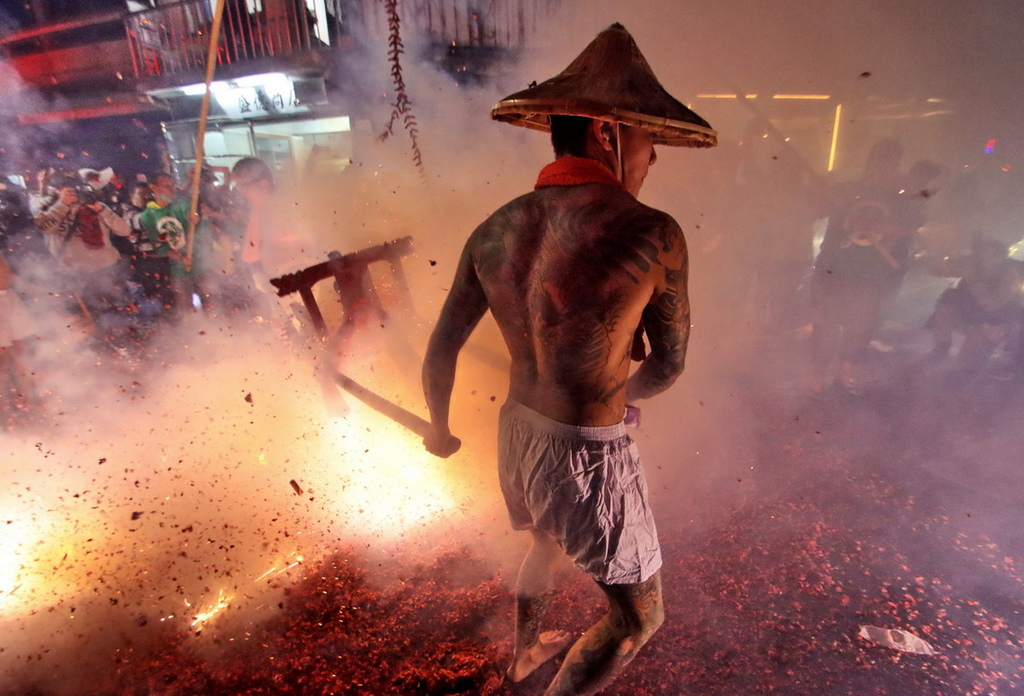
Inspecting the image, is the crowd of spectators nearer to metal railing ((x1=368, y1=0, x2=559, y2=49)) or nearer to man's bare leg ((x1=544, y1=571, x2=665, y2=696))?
metal railing ((x1=368, y1=0, x2=559, y2=49))

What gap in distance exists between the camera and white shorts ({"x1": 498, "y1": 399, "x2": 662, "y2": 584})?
5.37 feet

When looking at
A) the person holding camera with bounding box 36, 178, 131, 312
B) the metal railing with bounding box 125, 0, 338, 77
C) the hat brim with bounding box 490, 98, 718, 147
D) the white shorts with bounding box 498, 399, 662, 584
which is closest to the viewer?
the hat brim with bounding box 490, 98, 718, 147

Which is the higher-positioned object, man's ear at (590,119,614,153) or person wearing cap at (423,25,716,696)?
man's ear at (590,119,614,153)

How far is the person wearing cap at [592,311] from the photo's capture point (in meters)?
1.45

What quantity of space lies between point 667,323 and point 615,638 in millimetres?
1195

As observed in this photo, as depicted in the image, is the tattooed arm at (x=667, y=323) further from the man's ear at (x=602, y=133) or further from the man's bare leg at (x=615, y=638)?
the man's bare leg at (x=615, y=638)

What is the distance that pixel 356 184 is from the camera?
4.87 metres

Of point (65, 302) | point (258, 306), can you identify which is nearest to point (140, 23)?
point (65, 302)

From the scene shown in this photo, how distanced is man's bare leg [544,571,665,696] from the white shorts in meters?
0.07

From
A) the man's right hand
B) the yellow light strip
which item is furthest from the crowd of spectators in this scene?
the yellow light strip

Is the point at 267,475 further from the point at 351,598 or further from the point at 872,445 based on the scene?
the point at 872,445

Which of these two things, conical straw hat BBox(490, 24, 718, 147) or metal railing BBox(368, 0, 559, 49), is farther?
metal railing BBox(368, 0, 559, 49)

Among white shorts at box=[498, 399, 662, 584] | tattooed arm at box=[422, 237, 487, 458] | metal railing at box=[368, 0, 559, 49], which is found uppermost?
metal railing at box=[368, 0, 559, 49]

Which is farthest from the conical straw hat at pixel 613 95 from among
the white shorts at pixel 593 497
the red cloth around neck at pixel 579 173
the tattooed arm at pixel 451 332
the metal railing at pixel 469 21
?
the metal railing at pixel 469 21
